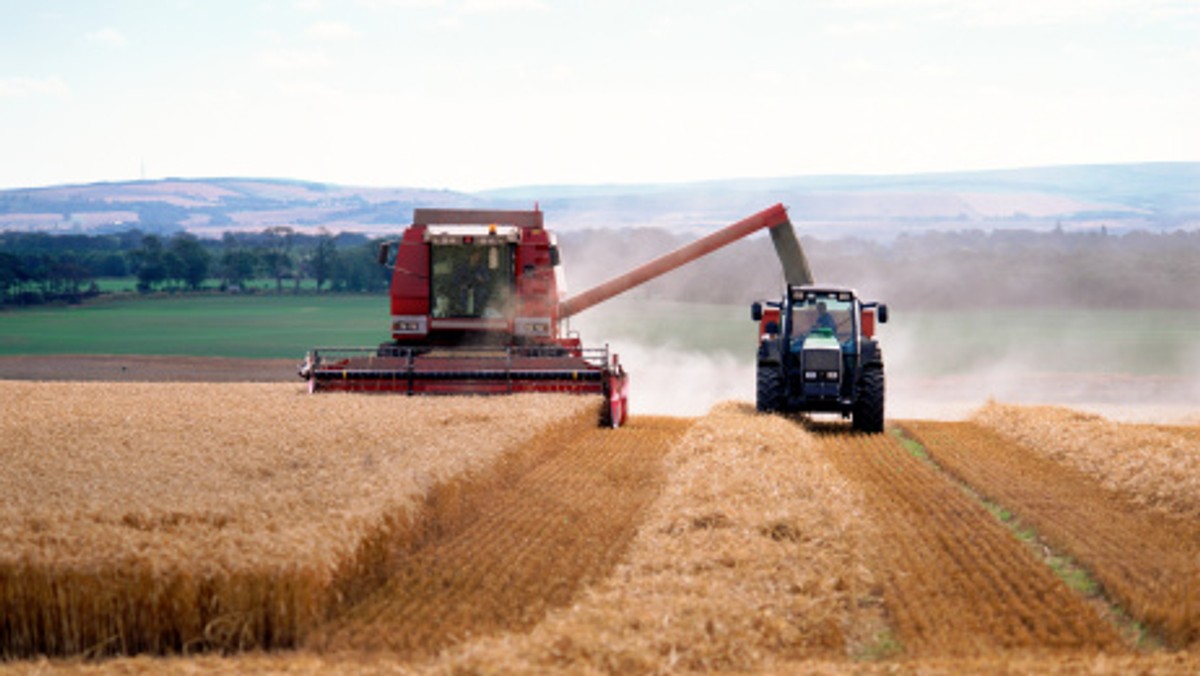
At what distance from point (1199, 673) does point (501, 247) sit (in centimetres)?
1670

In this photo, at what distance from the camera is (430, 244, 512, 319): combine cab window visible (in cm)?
2327

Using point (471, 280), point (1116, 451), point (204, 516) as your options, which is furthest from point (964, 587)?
point (471, 280)

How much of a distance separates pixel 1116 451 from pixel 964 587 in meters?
8.29

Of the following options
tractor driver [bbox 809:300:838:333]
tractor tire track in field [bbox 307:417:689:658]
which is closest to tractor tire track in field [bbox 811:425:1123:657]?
tractor tire track in field [bbox 307:417:689:658]

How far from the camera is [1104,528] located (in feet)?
41.0

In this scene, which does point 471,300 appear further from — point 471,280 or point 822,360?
point 822,360

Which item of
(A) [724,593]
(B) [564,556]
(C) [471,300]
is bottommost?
(B) [564,556]

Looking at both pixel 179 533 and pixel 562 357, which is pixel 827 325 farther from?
pixel 179 533

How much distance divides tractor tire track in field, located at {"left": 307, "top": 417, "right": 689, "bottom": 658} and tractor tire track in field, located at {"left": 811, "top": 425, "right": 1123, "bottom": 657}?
2192mm

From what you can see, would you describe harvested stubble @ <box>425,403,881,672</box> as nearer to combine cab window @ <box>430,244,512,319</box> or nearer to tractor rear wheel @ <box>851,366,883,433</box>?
tractor rear wheel @ <box>851,366,883,433</box>

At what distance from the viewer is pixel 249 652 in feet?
27.1

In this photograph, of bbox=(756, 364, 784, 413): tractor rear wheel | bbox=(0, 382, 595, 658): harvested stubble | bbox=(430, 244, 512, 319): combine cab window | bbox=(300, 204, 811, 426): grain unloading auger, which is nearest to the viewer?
bbox=(0, 382, 595, 658): harvested stubble

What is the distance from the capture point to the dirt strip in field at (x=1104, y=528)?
9.38m

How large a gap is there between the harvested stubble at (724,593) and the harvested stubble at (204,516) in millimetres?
1534
